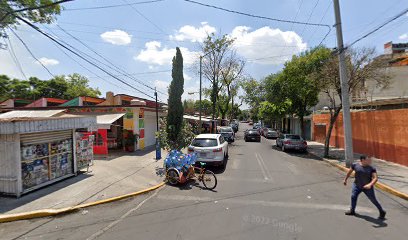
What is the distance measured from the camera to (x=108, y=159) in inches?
550

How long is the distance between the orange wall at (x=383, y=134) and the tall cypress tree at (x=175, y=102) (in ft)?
36.8

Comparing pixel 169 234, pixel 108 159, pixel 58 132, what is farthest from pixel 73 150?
pixel 169 234

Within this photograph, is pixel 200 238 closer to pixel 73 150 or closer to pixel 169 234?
pixel 169 234

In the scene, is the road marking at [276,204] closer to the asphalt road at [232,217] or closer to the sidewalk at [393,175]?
the asphalt road at [232,217]

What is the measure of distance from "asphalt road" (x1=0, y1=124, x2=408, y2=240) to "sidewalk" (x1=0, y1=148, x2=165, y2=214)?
77 cm

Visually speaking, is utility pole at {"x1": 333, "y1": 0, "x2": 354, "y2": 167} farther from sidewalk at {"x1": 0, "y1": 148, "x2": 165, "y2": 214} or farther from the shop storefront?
the shop storefront

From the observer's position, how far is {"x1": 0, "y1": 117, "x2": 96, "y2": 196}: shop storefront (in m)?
7.32

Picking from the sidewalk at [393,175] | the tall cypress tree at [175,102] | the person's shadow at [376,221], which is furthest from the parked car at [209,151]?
the sidewalk at [393,175]

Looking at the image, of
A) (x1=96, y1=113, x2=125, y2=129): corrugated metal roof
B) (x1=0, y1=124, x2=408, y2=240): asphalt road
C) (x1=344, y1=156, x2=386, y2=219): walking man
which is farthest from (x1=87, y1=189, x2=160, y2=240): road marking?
(x1=96, y1=113, x2=125, y2=129): corrugated metal roof

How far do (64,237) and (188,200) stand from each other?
10.8 ft

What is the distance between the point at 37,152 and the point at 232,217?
6754mm

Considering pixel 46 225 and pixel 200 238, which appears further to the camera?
pixel 46 225

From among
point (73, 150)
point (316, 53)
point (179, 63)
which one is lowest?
point (73, 150)

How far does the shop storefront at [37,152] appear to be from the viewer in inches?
288
